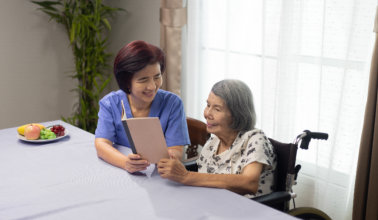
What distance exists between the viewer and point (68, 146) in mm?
2049

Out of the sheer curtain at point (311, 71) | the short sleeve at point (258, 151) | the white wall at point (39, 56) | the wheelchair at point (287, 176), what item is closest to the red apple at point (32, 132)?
the wheelchair at point (287, 176)

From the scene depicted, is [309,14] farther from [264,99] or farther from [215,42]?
[215,42]

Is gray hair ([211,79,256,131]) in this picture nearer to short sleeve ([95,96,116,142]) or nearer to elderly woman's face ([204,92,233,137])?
elderly woman's face ([204,92,233,137])

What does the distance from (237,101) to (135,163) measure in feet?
1.56

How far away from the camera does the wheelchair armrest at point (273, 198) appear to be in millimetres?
1599

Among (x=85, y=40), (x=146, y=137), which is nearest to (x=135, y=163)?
(x=146, y=137)

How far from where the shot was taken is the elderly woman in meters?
1.59

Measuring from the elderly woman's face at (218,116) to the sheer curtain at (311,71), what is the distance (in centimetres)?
82

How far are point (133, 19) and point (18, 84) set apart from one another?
113 centimetres

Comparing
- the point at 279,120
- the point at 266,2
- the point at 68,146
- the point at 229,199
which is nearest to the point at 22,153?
the point at 68,146

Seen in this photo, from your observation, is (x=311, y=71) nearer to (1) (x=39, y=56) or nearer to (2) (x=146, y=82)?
(2) (x=146, y=82)

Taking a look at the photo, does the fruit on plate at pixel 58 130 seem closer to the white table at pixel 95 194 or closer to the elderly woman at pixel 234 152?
the white table at pixel 95 194

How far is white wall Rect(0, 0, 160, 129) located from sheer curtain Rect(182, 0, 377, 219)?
0.96 m

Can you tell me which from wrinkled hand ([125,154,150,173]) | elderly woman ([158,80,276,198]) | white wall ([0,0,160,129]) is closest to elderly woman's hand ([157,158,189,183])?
elderly woman ([158,80,276,198])
